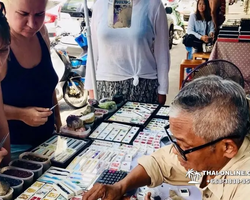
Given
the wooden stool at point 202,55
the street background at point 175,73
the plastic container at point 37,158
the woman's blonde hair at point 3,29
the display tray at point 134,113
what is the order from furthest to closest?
1. the wooden stool at point 202,55
2. the street background at point 175,73
3. the display tray at point 134,113
4. the plastic container at point 37,158
5. the woman's blonde hair at point 3,29

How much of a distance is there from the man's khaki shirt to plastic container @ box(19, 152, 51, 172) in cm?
43

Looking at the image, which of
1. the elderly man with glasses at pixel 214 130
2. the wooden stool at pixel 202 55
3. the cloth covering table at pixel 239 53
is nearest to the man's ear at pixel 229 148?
the elderly man with glasses at pixel 214 130

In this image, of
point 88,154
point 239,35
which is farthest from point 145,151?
point 239,35

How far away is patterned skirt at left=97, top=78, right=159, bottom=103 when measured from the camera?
201cm

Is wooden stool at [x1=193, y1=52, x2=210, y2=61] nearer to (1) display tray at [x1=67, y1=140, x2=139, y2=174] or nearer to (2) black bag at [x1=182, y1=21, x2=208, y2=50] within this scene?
(2) black bag at [x1=182, y1=21, x2=208, y2=50]

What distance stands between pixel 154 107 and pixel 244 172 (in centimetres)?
107

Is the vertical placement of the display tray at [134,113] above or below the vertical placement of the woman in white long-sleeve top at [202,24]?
below

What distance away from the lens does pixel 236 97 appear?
0.86m

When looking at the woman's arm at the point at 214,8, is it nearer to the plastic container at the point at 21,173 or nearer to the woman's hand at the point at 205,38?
the woman's hand at the point at 205,38

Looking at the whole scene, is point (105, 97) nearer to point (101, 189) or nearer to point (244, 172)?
point (101, 189)

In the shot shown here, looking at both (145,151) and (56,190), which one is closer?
(56,190)

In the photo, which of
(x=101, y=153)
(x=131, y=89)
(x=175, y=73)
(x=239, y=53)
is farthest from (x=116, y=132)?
(x=175, y=73)

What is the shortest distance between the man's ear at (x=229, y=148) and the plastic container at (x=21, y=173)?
79cm

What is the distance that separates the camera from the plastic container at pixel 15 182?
3.77ft
